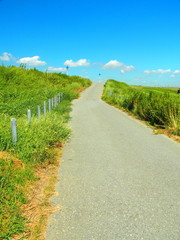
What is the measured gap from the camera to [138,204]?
372cm

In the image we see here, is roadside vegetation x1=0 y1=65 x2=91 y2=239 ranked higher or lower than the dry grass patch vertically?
higher

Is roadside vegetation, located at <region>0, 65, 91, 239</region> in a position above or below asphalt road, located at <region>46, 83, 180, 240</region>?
above

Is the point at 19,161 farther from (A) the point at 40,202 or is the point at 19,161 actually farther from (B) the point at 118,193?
(B) the point at 118,193

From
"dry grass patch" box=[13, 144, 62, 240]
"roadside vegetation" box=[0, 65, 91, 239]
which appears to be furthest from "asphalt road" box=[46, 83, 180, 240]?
"roadside vegetation" box=[0, 65, 91, 239]

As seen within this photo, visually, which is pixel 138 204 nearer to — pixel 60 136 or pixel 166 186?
pixel 166 186

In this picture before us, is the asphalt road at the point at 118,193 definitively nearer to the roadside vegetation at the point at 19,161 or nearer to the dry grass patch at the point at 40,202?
the dry grass patch at the point at 40,202

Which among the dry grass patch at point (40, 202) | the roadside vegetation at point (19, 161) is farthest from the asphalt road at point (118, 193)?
the roadside vegetation at point (19, 161)

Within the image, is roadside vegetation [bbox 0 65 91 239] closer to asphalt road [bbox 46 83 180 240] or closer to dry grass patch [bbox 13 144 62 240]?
dry grass patch [bbox 13 144 62 240]

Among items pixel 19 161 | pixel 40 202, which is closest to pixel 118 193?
pixel 40 202

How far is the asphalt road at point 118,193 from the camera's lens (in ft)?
10.0

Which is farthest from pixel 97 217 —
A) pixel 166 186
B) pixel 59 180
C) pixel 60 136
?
pixel 60 136

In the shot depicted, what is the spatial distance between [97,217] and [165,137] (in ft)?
21.7

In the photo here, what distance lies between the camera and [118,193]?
410 cm

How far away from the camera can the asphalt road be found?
10.0 feet
